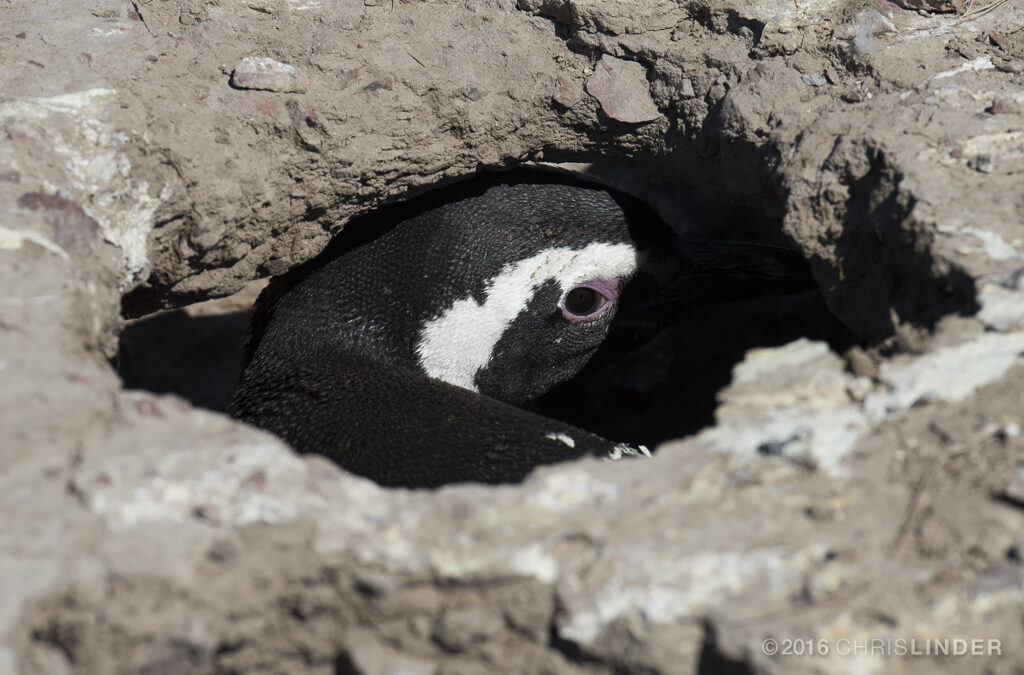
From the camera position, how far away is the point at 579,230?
2.37m

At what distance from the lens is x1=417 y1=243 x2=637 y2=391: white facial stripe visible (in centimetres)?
235

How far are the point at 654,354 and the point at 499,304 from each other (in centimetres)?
109

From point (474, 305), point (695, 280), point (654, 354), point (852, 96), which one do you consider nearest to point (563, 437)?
point (474, 305)

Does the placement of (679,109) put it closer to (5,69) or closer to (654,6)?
(654,6)

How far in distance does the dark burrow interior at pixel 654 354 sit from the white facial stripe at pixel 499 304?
0.69 metres

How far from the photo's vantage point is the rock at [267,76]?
2.00 m

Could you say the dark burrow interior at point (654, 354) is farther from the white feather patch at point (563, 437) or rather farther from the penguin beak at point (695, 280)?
the white feather patch at point (563, 437)

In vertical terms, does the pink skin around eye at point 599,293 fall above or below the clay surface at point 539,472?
below

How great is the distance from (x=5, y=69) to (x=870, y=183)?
1.65m

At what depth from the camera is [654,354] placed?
3332mm

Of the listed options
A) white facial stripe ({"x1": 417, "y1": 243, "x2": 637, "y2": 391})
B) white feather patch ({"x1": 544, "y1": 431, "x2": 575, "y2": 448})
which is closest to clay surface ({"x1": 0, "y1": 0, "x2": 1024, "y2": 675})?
white facial stripe ({"x1": 417, "y1": 243, "x2": 637, "y2": 391})

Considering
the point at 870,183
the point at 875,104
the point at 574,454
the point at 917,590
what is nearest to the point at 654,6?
the point at 875,104

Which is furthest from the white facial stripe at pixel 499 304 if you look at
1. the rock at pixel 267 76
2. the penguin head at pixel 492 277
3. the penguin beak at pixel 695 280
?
the rock at pixel 267 76

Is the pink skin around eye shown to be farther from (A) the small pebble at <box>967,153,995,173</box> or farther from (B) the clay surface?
(A) the small pebble at <box>967,153,995,173</box>
